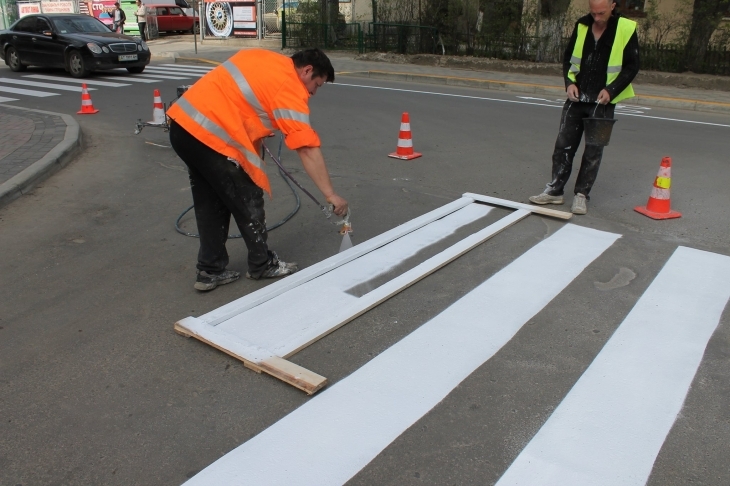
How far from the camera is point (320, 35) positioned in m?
23.9

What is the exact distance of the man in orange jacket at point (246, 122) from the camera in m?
3.69

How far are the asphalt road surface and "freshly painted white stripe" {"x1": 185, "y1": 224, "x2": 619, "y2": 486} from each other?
0.6 inches

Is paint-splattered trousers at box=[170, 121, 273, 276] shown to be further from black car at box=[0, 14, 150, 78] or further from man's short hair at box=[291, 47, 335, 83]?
black car at box=[0, 14, 150, 78]

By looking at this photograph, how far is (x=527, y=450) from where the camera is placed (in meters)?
2.76

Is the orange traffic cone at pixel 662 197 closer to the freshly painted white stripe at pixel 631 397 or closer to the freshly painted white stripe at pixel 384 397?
the freshly painted white stripe at pixel 631 397

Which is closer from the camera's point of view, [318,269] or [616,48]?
[318,269]

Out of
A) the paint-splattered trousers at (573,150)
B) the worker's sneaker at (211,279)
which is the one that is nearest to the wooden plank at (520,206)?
the paint-splattered trousers at (573,150)

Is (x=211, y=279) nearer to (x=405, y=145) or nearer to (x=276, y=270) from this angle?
(x=276, y=270)

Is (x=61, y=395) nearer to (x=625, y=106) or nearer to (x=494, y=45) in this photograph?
(x=625, y=106)

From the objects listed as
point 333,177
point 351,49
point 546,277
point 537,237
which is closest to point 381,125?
point 333,177

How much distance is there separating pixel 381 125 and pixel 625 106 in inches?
250

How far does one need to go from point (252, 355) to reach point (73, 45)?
14784 millimetres

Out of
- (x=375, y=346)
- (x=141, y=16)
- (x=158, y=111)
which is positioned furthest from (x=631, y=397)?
(x=141, y=16)

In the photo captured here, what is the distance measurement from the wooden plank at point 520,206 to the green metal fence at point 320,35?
1835 cm
